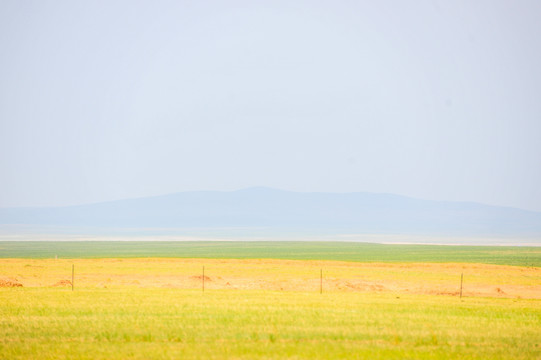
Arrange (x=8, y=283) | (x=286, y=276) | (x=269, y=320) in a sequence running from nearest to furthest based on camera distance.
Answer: (x=269, y=320) → (x=8, y=283) → (x=286, y=276)

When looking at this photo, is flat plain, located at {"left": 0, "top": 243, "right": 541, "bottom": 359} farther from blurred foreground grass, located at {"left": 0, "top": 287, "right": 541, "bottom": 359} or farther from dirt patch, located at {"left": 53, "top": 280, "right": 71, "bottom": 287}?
dirt patch, located at {"left": 53, "top": 280, "right": 71, "bottom": 287}

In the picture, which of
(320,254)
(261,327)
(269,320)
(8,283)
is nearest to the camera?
(261,327)

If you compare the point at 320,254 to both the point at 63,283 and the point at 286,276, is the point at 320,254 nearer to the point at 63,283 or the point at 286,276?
the point at 286,276

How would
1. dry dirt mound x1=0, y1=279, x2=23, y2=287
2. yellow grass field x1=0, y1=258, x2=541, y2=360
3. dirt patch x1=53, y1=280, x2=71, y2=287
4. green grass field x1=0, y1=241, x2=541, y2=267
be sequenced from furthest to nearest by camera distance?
green grass field x1=0, y1=241, x2=541, y2=267 → dirt patch x1=53, y1=280, x2=71, y2=287 → dry dirt mound x1=0, y1=279, x2=23, y2=287 → yellow grass field x1=0, y1=258, x2=541, y2=360

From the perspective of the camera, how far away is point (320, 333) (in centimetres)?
2523

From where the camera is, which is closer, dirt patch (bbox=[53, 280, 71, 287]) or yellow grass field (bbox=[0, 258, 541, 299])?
dirt patch (bbox=[53, 280, 71, 287])

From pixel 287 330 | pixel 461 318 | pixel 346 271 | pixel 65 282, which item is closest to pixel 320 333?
pixel 287 330

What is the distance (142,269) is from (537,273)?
3354 cm

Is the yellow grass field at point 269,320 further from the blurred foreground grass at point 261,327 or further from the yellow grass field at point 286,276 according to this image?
the yellow grass field at point 286,276

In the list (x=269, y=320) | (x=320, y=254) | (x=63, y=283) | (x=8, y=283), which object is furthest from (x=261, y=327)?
(x=320, y=254)

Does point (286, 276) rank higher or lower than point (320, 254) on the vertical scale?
lower

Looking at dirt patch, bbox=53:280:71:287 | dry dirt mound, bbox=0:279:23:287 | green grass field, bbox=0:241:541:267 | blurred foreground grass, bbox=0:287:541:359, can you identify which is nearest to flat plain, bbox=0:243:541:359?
blurred foreground grass, bbox=0:287:541:359

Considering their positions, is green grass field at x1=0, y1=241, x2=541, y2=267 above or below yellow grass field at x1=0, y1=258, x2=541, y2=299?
above

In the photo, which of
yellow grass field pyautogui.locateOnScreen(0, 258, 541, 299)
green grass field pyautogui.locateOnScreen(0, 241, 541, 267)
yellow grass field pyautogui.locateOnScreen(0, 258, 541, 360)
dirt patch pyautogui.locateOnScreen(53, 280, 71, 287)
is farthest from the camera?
green grass field pyautogui.locateOnScreen(0, 241, 541, 267)
